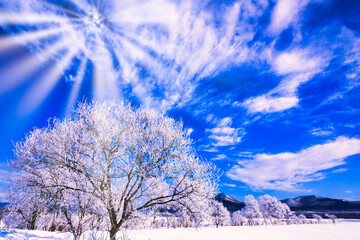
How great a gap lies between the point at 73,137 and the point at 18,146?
11.2 ft

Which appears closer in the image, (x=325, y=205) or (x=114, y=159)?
(x=114, y=159)

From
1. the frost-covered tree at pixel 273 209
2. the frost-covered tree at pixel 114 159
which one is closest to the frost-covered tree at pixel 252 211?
the frost-covered tree at pixel 273 209

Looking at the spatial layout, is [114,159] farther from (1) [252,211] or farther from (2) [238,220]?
(1) [252,211]

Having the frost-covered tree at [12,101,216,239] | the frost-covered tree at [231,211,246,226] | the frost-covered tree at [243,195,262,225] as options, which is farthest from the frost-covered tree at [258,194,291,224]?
the frost-covered tree at [12,101,216,239]

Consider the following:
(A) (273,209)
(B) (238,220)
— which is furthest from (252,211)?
(A) (273,209)

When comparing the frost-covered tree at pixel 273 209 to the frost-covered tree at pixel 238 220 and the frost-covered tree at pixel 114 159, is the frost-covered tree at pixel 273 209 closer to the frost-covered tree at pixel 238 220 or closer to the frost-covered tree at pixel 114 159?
the frost-covered tree at pixel 238 220

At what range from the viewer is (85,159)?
11359 mm

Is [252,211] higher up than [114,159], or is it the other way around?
[114,159]

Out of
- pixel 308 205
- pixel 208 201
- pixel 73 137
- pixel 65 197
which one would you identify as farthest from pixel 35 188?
pixel 308 205

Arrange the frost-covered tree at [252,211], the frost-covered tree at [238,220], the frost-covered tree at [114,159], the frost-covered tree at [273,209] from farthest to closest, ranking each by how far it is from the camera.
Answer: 1. the frost-covered tree at [273,209]
2. the frost-covered tree at [252,211]
3. the frost-covered tree at [238,220]
4. the frost-covered tree at [114,159]

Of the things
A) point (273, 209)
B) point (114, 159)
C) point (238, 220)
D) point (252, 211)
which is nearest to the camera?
point (114, 159)

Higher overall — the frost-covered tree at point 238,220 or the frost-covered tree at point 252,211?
the frost-covered tree at point 252,211

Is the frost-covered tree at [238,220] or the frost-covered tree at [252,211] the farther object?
the frost-covered tree at [252,211]

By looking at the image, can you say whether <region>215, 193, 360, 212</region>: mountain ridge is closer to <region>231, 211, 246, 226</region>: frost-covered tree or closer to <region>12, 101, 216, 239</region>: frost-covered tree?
<region>231, 211, 246, 226</region>: frost-covered tree
